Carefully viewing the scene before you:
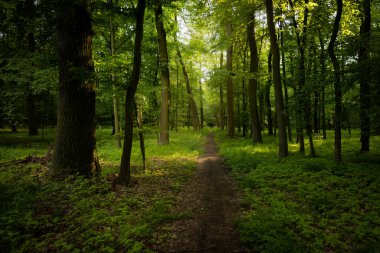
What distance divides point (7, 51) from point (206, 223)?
16.8 metres

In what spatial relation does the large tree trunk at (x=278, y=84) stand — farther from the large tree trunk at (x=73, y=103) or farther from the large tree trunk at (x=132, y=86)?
the large tree trunk at (x=73, y=103)

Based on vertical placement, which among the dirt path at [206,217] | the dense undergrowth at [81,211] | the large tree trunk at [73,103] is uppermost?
the large tree trunk at [73,103]

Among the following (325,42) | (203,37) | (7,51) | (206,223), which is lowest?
(206,223)

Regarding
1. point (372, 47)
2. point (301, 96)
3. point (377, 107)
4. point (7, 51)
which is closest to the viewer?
point (377, 107)

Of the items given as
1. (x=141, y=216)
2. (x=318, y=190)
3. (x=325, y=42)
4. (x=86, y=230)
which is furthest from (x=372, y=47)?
(x=325, y=42)

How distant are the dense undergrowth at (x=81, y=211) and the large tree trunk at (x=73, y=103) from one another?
62cm

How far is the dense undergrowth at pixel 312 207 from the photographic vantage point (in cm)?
434

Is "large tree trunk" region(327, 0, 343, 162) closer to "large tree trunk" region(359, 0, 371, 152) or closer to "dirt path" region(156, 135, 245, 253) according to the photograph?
"large tree trunk" region(359, 0, 371, 152)

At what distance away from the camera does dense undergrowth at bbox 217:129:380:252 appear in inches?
171

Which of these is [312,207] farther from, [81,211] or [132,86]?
[132,86]

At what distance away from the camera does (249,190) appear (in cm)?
745

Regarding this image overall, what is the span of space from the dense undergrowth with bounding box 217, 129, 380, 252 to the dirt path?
1.13 feet

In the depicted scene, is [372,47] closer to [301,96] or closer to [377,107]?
[377,107]

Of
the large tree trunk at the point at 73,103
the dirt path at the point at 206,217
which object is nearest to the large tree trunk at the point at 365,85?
the dirt path at the point at 206,217
